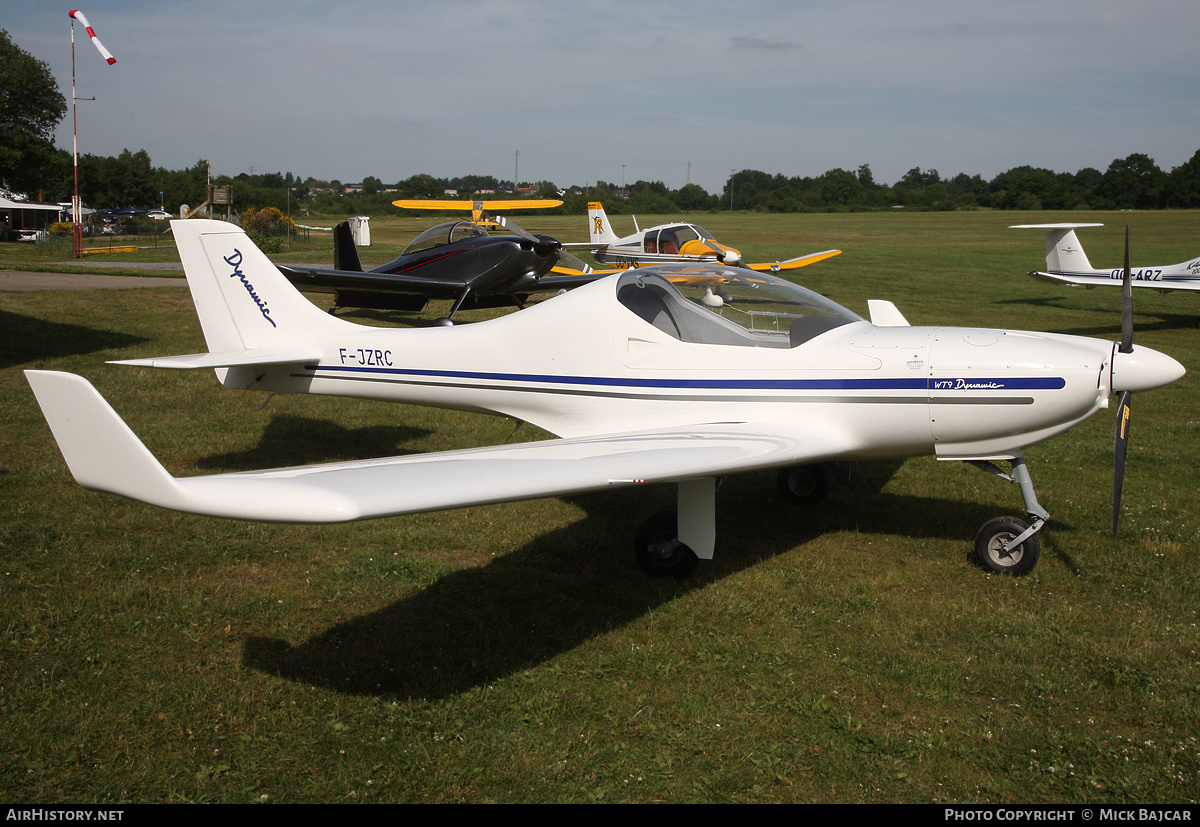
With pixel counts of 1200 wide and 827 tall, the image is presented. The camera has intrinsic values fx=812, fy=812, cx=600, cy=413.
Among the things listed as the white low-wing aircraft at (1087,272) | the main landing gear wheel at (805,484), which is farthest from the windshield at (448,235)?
the white low-wing aircraft at (1087,272)

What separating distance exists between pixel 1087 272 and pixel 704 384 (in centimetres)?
1809

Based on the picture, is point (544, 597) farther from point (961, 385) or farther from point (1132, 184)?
point (1132, 184)

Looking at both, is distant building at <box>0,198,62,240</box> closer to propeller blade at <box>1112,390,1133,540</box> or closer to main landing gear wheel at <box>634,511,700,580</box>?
main landing gear wheel at <box>634,511,700,580</box>

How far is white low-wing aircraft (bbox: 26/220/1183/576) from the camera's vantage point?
448 cm

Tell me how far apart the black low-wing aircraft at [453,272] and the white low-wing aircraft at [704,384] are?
7913mm

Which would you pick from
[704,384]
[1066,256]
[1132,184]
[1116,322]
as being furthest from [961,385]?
[1132,184]

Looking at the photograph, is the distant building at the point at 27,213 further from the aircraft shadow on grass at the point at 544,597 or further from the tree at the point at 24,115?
the aircraft shadow on grass at the point at 544,597

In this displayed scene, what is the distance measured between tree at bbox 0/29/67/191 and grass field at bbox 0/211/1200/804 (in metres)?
41.7

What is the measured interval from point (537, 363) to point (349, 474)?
7.92 feet

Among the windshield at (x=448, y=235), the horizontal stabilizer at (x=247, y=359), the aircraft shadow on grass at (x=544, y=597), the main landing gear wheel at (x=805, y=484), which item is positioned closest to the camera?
the aircraft shadow on grass at (x=544, y=597)

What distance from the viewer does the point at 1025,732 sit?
11.9ft

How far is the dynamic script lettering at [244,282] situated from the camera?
21.7 ft

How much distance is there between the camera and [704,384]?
5305 millimetres

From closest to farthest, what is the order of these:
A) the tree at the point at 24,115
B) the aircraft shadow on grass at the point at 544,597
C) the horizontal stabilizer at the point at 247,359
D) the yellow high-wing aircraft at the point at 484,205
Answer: the aircraft shadow on grass at the point at 544,597 → the horizontal stabilizer at the point at 247,359 → the yellow high-wing aircraft at the point at 484,205 → the tree at the point at 24,115
